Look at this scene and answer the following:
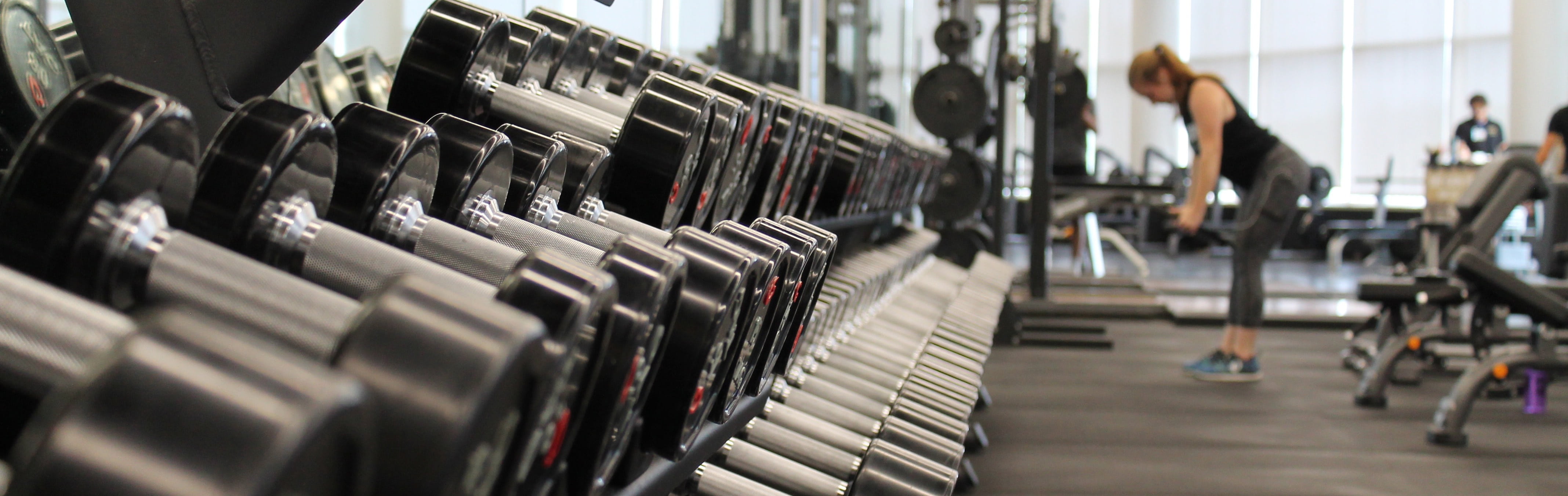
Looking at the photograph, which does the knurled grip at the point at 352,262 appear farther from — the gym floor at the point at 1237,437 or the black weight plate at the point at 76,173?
the gym floor at the point at 1237,437

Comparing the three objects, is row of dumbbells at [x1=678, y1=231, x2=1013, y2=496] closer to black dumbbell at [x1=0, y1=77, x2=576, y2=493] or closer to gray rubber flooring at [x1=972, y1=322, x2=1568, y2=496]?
gray rubber flooring at [x1=972, y1=322, x2=1568, y2=496]

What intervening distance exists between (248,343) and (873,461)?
0.99 meters

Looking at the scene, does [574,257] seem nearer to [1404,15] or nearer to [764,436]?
[764,436]

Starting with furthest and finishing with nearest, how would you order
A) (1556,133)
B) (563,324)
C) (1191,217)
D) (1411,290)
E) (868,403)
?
(1556,133) → (1191,217) → (1411,290) → (868,403) → (563,324)

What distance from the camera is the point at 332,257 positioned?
0.59 metres

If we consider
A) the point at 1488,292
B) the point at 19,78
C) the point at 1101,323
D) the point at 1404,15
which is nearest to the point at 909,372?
the point at 19,78

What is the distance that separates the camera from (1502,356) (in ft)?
11.6

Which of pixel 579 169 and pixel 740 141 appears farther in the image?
pixel 740 141

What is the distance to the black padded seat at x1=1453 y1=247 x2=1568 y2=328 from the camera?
11.5 feet

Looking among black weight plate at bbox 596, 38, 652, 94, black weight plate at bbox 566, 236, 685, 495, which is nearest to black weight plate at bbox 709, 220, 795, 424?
black weight plate at bbox 566, 236, 685, 495

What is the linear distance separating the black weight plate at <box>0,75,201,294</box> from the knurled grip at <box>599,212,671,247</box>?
0.44m

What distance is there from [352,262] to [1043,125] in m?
5.26

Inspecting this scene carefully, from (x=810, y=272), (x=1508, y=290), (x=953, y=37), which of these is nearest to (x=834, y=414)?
(x=810, y=272)

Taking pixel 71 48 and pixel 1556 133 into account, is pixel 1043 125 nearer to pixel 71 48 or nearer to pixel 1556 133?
pixel 1556 133
